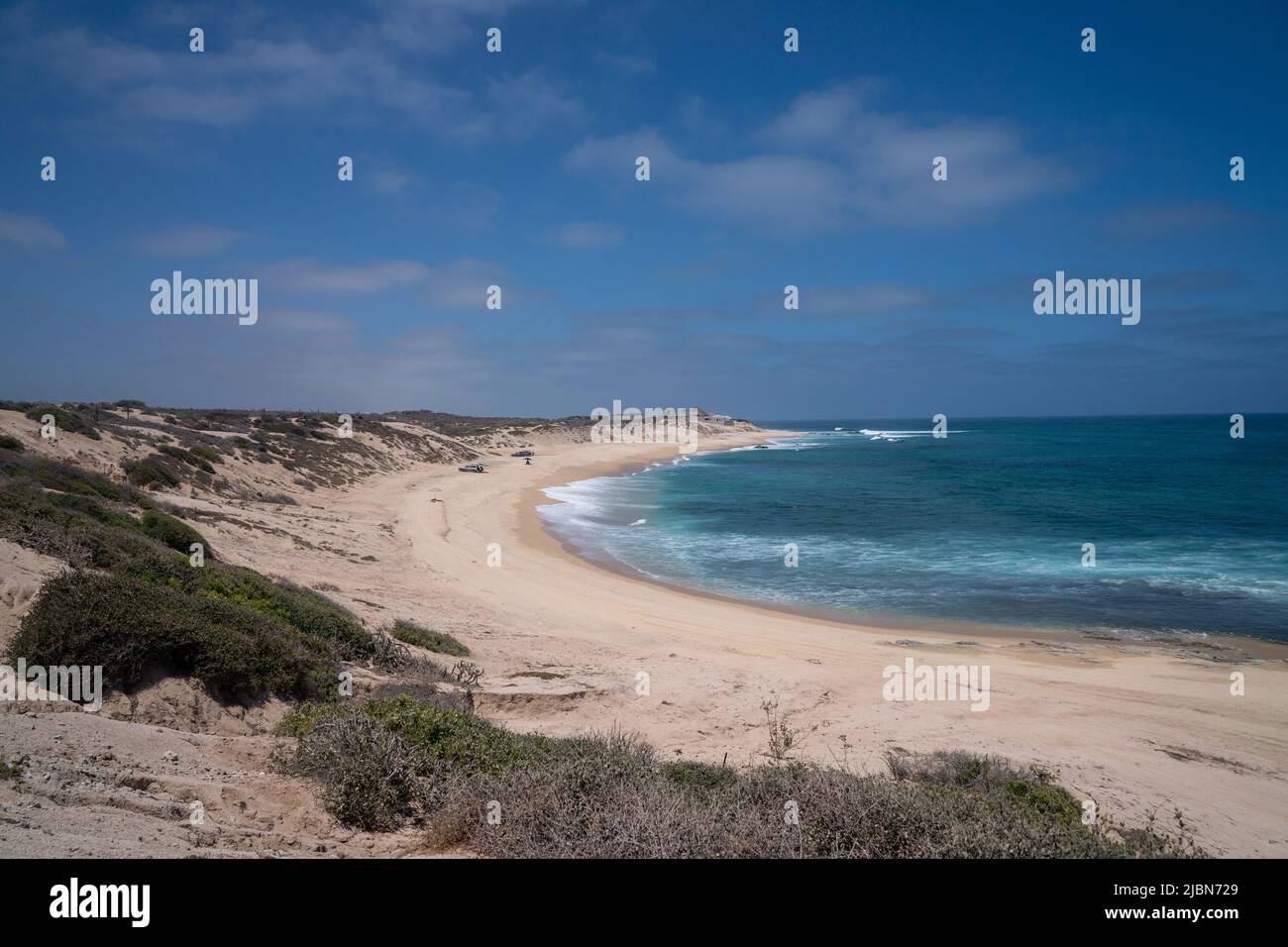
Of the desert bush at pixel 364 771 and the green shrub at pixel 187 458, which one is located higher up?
the green shrub at pixel 187 458

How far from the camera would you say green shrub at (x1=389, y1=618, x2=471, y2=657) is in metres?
11.7

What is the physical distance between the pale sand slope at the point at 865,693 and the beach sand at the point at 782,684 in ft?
0.16

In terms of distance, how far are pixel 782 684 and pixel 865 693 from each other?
1423 mm

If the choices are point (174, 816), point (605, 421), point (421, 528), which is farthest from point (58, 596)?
point (605, 421)

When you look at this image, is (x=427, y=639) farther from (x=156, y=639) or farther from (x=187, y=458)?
(x=187, y=458)

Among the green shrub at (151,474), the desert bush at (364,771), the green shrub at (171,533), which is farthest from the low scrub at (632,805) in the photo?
the green shrub at (151,474)

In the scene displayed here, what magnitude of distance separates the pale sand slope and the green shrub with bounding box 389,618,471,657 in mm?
541

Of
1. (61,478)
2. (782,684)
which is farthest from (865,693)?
(61,478)

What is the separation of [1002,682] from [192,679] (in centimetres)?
1301

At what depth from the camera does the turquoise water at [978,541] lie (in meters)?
19.5

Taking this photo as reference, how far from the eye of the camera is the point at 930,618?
1833cm

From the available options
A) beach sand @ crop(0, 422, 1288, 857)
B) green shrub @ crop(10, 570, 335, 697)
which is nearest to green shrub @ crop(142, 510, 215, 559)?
beach sand @ crop(0, 422, 1288, 857)

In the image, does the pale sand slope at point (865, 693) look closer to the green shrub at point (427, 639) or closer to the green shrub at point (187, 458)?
the green shrub at point (427, 639)
